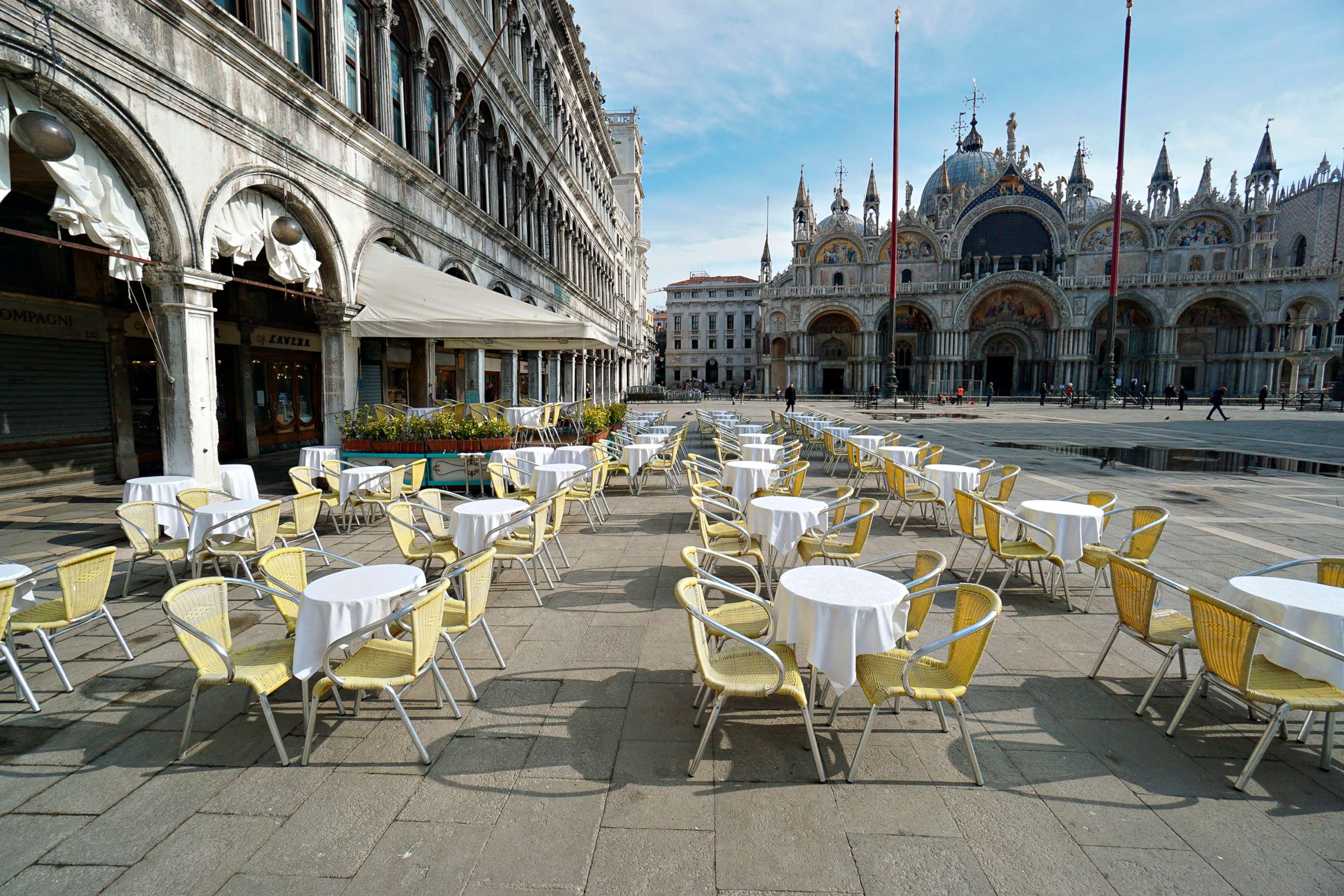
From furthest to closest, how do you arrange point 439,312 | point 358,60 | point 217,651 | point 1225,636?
point 358,60 → point 439,312 → point 1225,636 → point 217,651

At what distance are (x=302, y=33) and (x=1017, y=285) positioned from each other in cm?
5520

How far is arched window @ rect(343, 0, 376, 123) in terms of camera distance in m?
11.0

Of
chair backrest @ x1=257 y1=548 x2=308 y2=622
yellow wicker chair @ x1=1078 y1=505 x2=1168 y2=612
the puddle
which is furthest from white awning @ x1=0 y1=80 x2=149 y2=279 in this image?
the puddle

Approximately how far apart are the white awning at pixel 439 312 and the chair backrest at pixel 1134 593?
291 inches

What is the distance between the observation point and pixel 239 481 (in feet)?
22.6

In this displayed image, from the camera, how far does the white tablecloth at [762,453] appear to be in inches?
360

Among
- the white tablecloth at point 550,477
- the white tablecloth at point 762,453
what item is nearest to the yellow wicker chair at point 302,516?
the white tablecloth at point 550,477

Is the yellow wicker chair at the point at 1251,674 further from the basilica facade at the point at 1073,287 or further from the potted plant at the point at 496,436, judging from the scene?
the basilica facade at the point at 1073,287

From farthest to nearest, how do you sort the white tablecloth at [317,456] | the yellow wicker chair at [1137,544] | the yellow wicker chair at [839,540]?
the white tablecloth at [317,456] < the yellow wicker chair at [839,540] < the yellow wicker chair at [1137,544]

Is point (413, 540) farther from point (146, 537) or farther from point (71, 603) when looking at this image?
point (146, 537)

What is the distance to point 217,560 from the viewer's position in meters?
5.83

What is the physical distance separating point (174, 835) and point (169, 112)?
7.83 metres

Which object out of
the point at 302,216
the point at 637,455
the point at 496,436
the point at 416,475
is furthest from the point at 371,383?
the point at 637,455

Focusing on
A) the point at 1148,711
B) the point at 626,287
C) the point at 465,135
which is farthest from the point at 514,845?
the point at 626,287
